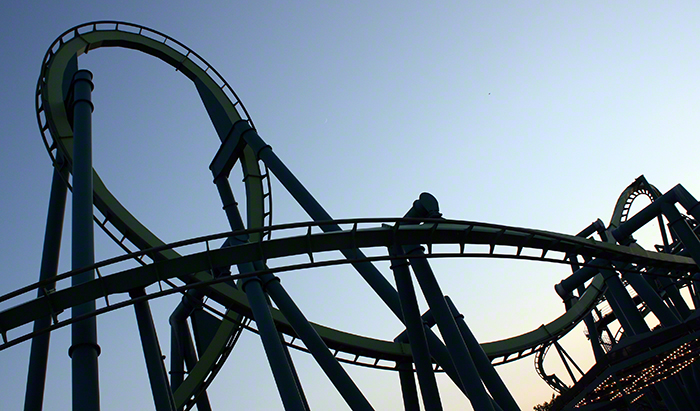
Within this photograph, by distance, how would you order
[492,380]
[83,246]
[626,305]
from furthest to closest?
[626,305]
[492,380]
[83,246]

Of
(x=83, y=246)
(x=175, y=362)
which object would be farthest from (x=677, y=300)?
(x=83, y=246)

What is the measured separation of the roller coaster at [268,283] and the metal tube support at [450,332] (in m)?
0.02

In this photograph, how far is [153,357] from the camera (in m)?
9.00

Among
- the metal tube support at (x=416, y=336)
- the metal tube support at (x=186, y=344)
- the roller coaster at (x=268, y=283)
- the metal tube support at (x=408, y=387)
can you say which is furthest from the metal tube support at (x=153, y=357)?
the metal tube support at (x=408, y=387)

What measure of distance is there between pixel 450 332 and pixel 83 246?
6.34m

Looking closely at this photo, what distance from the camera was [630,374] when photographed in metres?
12.4

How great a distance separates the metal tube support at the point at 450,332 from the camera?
9133 millimetres

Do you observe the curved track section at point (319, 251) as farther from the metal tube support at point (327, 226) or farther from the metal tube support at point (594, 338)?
the metal tube support at point (594, 338)

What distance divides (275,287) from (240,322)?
9.36 feet

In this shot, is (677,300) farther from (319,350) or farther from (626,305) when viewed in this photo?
(319,350)

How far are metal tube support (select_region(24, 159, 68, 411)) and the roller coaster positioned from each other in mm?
28

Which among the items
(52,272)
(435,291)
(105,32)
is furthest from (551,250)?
(105,32)

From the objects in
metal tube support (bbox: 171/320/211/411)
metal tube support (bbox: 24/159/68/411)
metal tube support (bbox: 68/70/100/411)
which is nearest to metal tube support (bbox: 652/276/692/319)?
metal tube support (bbox: 171/320/211/411)

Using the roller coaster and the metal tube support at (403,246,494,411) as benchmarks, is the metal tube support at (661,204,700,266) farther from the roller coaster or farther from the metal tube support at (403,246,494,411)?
the metal tube support at (403,246,494,411)
